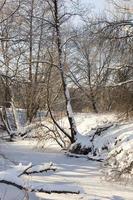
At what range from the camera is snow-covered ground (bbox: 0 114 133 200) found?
12273mm

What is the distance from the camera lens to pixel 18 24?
19.7m

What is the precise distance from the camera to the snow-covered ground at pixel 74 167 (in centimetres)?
1227

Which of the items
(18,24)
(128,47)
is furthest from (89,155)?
(18,24)

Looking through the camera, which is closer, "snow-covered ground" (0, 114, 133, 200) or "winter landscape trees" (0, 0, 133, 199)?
"snow-covered ground" (0, 114, 133, 200)

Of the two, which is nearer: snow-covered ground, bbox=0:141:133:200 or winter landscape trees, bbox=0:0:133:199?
snow-covered ground, bbox=0:141:133:200

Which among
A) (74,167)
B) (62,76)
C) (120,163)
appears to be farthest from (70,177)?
(62,76)

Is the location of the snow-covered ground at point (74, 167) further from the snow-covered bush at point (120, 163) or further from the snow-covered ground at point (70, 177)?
the snow-covered bush at point (120, 163)

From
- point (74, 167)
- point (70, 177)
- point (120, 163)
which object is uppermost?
point (120, 163)

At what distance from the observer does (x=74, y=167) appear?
18484 mm

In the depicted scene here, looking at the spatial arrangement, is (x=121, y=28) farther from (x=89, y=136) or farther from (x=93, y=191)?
(x=93, y=191)

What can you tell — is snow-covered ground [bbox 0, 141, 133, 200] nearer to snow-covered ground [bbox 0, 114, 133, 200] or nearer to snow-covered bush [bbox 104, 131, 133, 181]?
snow-covered ground [bbox 0, 114, 133, 200]

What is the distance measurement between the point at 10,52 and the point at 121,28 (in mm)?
4569

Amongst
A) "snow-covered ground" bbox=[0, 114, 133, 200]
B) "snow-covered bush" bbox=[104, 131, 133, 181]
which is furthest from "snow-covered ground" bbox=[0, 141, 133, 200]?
"snow-covered bush" bbox=[104, 131, 133, 181]

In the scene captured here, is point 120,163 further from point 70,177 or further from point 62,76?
point 62,76
